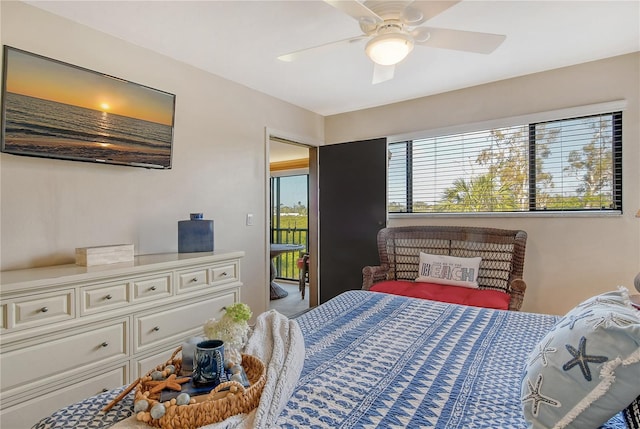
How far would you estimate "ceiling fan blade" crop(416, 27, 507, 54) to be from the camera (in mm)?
1774

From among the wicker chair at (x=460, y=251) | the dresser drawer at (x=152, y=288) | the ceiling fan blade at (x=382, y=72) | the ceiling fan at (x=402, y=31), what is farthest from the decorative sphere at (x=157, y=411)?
the wicker chair at (x=460, y=251)

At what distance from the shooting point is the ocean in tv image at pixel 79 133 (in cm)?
184

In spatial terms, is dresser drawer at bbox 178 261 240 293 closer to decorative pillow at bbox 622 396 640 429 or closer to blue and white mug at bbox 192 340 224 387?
blue and white mug at bbox 192 340 224 387

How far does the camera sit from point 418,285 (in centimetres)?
299

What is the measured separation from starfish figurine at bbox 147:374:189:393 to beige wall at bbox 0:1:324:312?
5.21 feet

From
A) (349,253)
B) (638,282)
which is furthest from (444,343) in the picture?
(349,253)

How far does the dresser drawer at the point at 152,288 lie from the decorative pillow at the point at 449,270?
2167 millimetres

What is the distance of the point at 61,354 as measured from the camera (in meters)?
1.69

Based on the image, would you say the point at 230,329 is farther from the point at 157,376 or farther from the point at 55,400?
the point at 55,400

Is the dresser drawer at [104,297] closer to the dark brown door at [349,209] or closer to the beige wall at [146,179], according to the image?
the beige wall at [146,179]

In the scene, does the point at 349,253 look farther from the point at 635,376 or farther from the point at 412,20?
the point at 635,376

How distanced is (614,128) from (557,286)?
1.41m

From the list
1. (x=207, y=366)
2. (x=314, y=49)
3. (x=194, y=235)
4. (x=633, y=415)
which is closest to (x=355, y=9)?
(x=314, y=49)

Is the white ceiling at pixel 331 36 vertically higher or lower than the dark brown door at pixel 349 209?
higher
